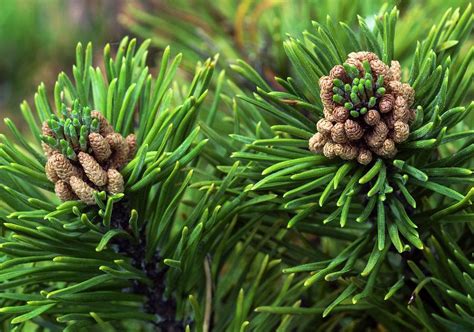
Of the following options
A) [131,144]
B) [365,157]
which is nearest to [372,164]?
[365,157]

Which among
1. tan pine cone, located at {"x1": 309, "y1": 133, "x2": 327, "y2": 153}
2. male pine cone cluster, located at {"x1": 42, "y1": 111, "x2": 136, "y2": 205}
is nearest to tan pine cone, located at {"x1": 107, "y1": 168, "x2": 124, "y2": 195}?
male pine cone cluster, located at {"x1": 42, "y1": 111, "x2": 136, "y2": 205}

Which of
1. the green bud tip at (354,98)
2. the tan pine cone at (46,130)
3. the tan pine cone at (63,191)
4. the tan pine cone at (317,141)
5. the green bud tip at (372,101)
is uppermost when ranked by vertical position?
the tan pine cone at (46,130)

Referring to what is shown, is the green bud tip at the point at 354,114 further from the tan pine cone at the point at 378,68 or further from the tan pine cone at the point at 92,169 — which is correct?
the tan pine cone at the point at 92,169

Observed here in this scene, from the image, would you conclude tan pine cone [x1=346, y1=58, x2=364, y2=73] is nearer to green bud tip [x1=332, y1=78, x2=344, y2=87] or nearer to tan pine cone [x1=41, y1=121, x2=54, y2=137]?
green bud tip [x1=332, y1=78, x2=344, y2=87]

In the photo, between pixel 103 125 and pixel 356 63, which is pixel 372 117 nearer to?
pixel 356 63

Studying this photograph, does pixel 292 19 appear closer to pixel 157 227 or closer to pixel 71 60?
pixel 157 227

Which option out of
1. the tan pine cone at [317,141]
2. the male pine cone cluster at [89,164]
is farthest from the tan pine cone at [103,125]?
the tan pine cone at [317,141]
